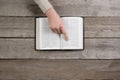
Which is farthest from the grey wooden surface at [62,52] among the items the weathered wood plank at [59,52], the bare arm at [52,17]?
the bare arm at [52,17]

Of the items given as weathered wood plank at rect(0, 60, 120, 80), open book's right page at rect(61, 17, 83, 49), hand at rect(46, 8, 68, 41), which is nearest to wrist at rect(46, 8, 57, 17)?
hand at rect(46, 8, 68, 41)

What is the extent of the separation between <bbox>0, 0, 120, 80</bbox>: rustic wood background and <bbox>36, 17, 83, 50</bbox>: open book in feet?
0.11

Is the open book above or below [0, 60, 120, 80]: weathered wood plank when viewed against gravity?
above

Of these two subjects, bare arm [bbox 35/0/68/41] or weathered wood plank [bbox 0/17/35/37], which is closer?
bare arm [bbox 35/0/68/41]

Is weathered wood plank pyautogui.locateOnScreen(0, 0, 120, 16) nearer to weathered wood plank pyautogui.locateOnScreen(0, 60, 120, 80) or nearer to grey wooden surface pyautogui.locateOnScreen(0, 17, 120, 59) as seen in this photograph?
grey wooden surface pyautogui.locateOnScreen(0, 17, 120, 59)

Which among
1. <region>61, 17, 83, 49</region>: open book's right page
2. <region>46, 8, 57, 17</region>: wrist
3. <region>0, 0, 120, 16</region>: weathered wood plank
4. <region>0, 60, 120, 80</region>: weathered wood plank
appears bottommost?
<region>0, 60, 120, 80</region>: weathered wood plank

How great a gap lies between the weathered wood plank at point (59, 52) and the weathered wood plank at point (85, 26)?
33 mm

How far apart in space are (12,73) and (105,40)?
1.76 ft

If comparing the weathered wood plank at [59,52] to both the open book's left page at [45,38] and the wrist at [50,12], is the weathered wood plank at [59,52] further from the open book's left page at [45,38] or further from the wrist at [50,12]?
the wrist at [50,12]

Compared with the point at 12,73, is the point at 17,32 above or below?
above

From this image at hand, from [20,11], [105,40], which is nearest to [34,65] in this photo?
[20,11]

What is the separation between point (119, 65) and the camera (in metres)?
1.37

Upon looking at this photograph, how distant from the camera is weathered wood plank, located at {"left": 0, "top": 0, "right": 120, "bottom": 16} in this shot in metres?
1.38

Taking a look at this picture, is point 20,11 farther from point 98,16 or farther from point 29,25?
point 98,16
